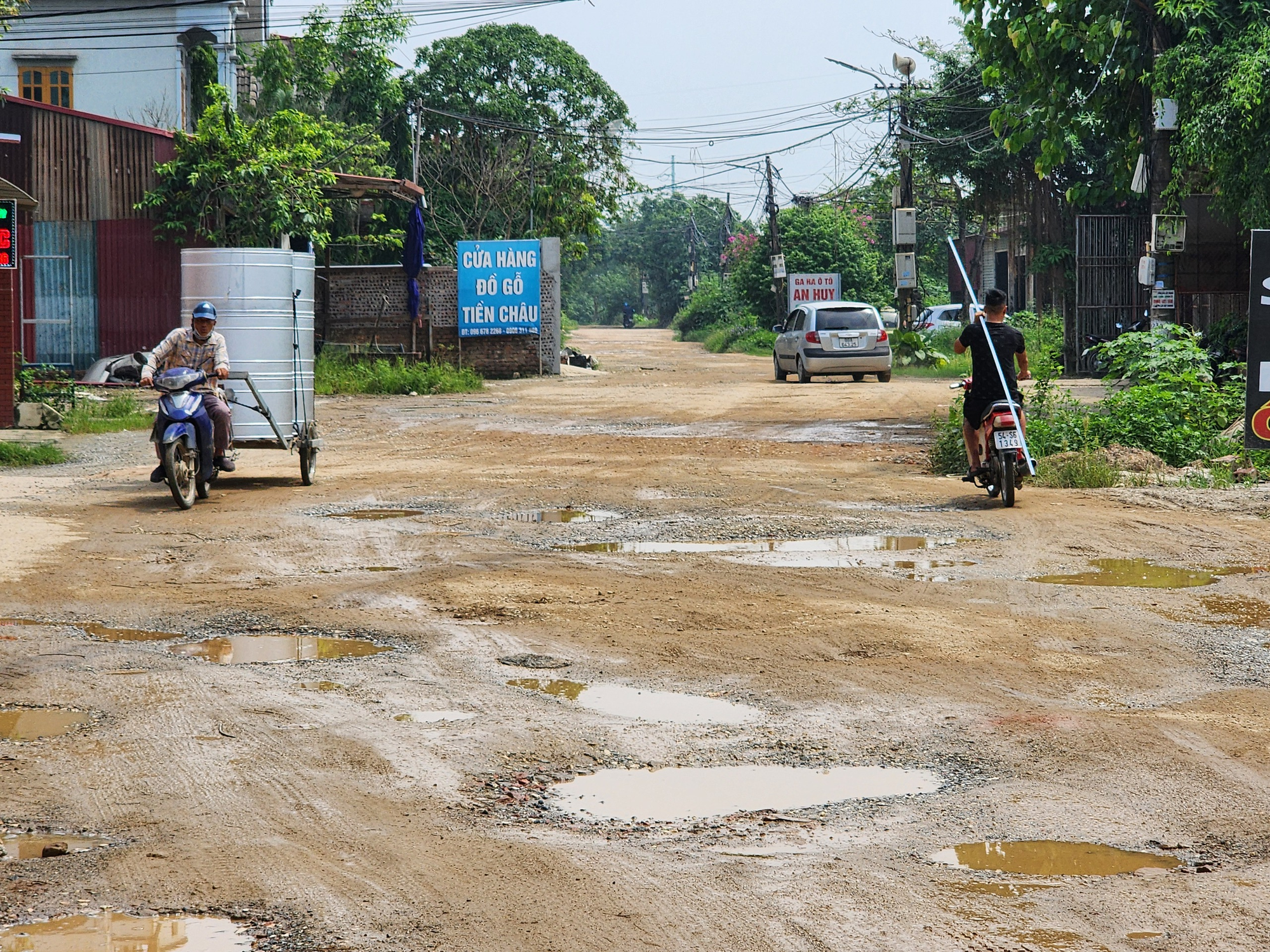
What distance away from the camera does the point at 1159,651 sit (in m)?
6.39

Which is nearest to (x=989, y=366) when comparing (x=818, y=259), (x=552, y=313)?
(x=552, y=313)

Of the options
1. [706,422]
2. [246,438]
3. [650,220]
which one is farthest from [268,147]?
[650,220]

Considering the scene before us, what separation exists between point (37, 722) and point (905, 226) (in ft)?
99.0

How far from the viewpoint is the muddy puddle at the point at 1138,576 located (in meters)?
8.01

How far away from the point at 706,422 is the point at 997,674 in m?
13.4

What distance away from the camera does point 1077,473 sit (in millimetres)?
12133

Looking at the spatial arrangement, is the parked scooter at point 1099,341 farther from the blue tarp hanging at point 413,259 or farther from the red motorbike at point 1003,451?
the red motorbike at point 1003,451

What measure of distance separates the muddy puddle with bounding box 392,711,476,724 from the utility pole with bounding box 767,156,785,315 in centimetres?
4145

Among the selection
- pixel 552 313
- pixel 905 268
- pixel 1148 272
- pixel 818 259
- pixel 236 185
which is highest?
pixel 818 259

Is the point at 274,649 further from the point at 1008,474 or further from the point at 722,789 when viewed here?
the point at 1008,474

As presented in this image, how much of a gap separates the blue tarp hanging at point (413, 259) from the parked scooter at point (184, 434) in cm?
1678

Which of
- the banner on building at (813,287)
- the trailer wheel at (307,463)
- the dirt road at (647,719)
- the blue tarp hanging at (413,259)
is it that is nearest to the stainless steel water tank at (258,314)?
the trailer wheel at (307,463)

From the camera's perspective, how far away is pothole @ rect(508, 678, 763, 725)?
5.35 meters

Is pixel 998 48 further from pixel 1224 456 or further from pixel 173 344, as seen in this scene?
pixel 173 344
